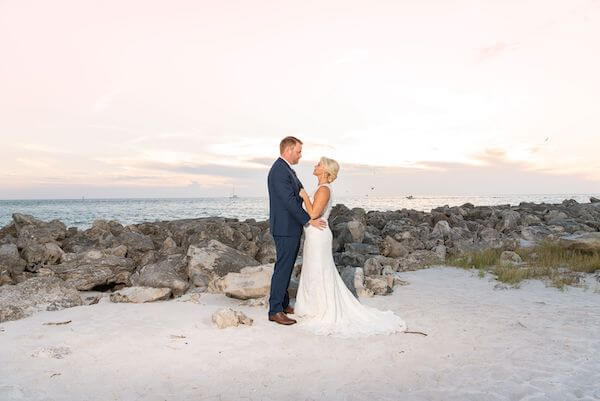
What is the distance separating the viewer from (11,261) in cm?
1291

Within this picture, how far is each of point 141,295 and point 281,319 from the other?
3.09m

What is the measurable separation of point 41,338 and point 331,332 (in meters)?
4.02

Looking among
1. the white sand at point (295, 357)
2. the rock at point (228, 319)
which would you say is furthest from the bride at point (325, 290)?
the rock at point (228, 319)

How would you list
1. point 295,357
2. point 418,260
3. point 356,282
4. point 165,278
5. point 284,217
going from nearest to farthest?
point 295,357
point 284,217
point 356,282
point 165,278
point 418,260

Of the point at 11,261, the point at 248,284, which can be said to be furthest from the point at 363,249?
the point at 11,261

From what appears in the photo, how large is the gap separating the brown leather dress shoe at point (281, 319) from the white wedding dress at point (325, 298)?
0.16 metres

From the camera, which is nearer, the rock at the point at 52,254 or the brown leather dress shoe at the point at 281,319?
the brown leather dress shoe at the point at 281,319

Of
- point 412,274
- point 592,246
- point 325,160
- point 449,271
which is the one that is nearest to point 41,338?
point 325,160

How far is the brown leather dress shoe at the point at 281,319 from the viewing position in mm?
7079

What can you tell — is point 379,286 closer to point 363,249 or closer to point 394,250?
point 363,249

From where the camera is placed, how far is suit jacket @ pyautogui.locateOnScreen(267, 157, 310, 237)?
700 cm

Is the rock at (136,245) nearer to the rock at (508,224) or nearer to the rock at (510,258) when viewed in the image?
the rock at (510,258)

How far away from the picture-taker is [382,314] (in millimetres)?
7305

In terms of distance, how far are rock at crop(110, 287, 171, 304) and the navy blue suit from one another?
268 cm
